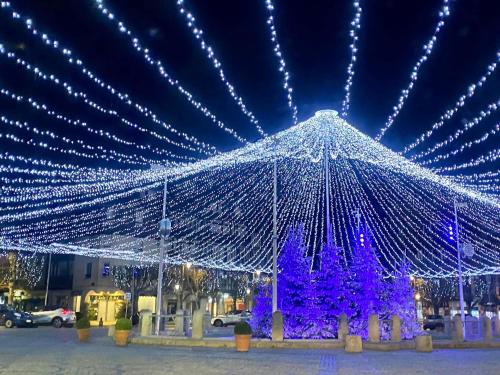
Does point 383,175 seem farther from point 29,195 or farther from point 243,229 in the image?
point 243,229

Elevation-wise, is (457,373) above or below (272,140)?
below

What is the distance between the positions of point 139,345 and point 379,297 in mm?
10701

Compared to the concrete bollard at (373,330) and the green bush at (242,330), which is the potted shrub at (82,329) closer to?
the green bush at (242,330)

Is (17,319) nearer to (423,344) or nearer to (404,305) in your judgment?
(404,305)

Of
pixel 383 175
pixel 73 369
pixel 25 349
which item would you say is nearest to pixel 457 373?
pixel 73 369

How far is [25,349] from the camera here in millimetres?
19031

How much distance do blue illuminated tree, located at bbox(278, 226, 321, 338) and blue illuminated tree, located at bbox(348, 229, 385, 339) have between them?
1696mm

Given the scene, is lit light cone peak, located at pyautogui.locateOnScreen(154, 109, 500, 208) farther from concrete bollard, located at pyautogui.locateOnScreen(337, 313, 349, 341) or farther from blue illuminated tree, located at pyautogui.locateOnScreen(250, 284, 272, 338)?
blue illuminated tree, located at pyautogui.locateOnScreen(250, 284, 272, 338)

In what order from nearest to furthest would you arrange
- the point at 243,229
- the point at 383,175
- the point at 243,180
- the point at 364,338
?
the point at 364,338, the point at 383,175, the point at 243,180, the point at 243,229

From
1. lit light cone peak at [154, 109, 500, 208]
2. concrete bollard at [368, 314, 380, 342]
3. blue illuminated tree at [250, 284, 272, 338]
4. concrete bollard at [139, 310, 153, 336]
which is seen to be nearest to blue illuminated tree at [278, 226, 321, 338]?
blue illuminated tree at [250, 284, 272, 338]

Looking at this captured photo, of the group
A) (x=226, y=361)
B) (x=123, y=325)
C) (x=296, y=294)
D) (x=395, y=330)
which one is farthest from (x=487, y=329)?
(x=123, y=325)

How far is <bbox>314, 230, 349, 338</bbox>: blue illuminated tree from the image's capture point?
2403cm

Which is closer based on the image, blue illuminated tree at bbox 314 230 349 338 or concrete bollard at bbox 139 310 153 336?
blue illuminated tree at bbox 314 230 349 338

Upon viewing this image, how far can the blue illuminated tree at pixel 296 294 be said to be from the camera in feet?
78.9
